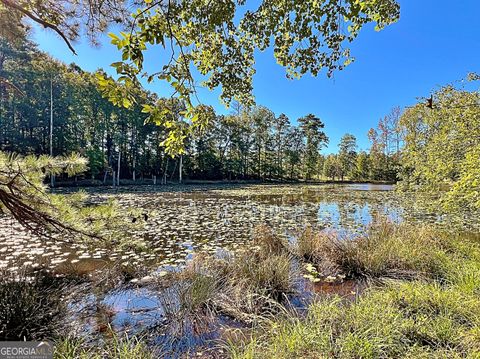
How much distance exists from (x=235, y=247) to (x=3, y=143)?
26.1 m

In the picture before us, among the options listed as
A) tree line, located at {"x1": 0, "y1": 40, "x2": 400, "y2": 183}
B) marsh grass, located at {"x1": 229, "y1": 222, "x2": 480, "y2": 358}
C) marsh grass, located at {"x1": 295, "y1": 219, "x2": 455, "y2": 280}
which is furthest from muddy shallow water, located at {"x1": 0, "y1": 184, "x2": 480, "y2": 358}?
tree line, located at {"x1": 0, "y1": 40, "x2": 400, "y2": 183}

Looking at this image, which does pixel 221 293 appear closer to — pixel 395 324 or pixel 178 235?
pixel 395 324

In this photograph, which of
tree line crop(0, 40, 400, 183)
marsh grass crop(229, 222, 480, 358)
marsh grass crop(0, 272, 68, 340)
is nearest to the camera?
marsh grass crop(229, 222, 480, 358)

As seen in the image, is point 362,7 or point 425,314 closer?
point 362,7

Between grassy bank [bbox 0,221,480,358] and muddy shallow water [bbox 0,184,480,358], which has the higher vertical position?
grassy bank [bbox 0,221,480,358]

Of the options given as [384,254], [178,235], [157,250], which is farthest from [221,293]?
[178,235]

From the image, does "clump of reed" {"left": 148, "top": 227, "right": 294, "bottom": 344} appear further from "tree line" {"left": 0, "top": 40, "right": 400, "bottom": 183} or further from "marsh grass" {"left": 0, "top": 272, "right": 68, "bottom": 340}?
"tree line" {"left": 0, "top": 40, "right": 400, "bottom": 183}

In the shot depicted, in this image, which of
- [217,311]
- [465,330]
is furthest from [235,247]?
[465,330]

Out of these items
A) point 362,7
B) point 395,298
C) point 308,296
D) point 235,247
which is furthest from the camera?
point 235,247

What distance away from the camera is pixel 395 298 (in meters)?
2.86

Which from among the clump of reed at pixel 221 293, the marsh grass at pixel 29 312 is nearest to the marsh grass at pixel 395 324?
the clump of reed at pixel 221 293

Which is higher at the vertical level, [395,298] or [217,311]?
[395,298]

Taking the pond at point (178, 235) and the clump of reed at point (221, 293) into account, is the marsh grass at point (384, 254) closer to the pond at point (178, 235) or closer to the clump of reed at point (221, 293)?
the clump of reed at point (221, 293)

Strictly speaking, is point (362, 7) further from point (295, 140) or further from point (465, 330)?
point (295, 140)
